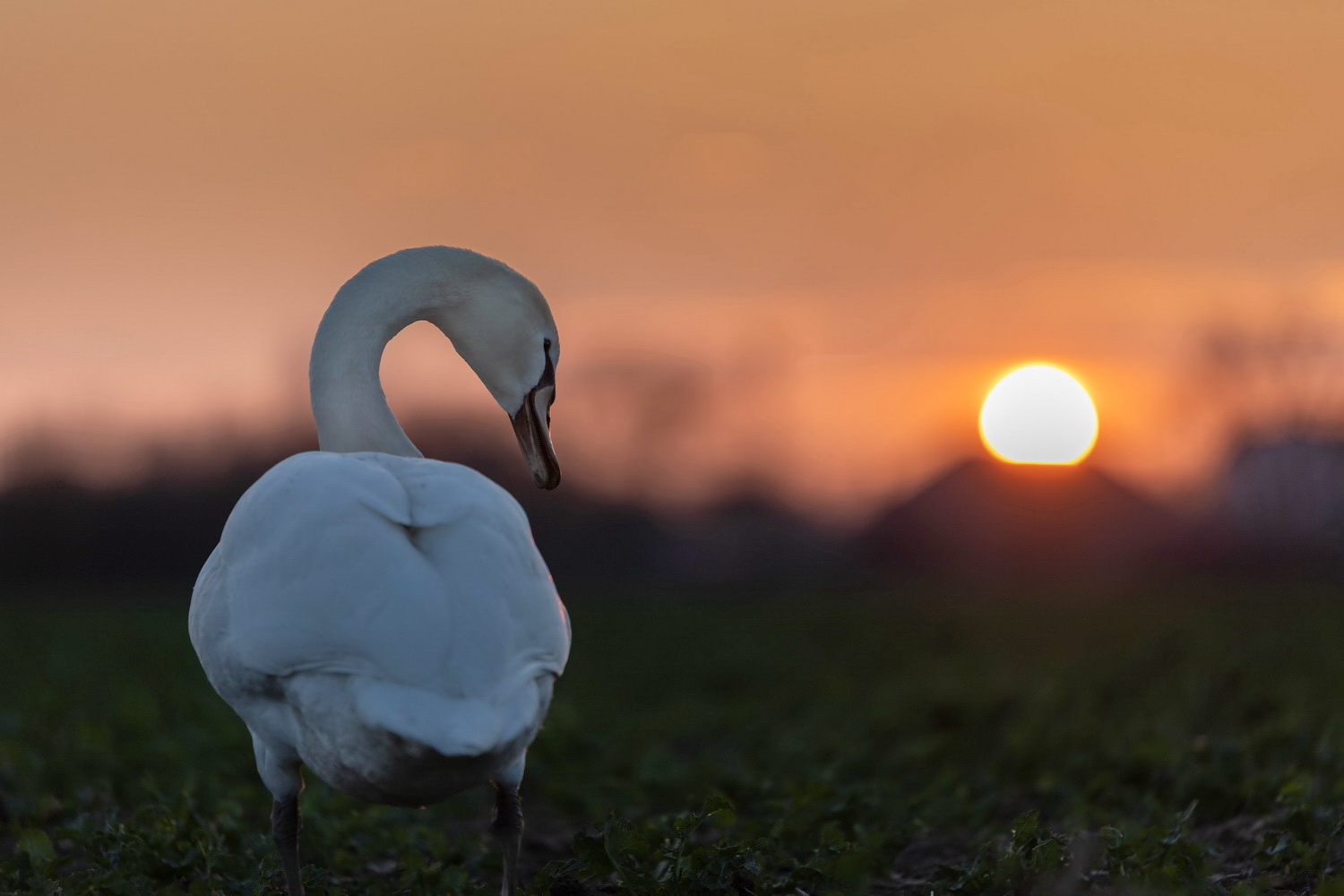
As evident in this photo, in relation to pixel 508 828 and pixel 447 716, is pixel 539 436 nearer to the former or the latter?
pixel 508 828

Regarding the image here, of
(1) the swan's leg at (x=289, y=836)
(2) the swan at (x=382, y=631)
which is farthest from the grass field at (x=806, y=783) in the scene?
(2) the swan at (x=382, y=631)

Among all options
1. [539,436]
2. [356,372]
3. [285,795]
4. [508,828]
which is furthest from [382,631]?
[539,436]

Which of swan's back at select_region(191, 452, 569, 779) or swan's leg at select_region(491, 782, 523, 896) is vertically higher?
swan's back at select_region(191, 452, 569, 779)

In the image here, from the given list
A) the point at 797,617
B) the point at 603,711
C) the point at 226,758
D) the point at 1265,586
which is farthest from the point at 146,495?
the point at 226,758

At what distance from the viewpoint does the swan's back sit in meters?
3.33

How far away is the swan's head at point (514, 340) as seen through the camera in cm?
495

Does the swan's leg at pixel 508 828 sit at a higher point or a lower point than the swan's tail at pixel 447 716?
lower

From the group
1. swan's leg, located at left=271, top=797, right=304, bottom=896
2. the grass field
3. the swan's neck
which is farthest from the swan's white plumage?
the grass field

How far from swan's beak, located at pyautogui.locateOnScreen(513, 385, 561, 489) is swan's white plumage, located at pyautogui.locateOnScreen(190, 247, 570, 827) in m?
0.97

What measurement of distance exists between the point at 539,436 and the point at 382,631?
173cm

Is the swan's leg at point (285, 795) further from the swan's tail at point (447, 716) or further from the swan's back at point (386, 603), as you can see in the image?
the swan's tail at point (447, 716)

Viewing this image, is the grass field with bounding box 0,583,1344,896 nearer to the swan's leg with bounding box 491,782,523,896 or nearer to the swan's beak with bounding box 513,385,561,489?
the swan's leg with bounding box 491,782,523,896

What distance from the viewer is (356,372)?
15.7ft

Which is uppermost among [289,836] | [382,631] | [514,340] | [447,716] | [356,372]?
[514,340]
